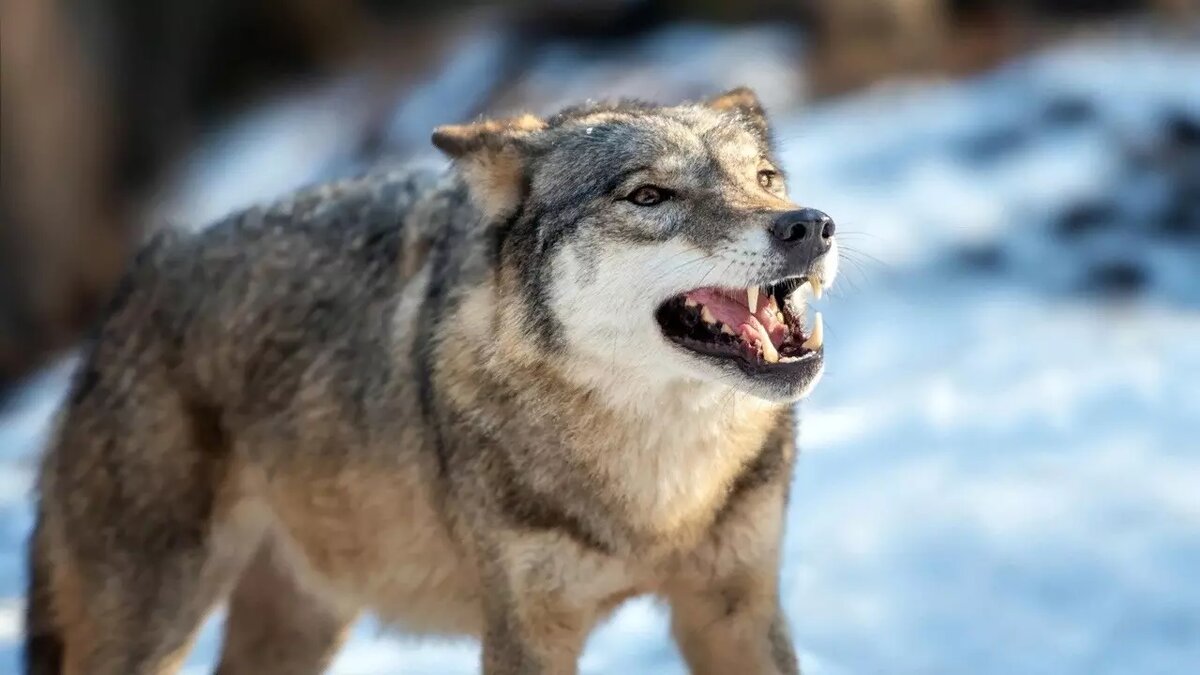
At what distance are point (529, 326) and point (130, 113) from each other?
10.1 metres

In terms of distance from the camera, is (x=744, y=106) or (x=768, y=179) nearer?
(x=768, y=179)

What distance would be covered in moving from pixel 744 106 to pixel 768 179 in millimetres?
403

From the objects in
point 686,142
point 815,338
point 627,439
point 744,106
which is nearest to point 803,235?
point 815,338

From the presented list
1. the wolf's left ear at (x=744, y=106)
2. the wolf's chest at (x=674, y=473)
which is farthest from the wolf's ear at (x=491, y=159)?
the wolf's chest at (x=674, y=473)

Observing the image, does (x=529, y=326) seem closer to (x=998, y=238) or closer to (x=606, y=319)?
(x=606, y=319)

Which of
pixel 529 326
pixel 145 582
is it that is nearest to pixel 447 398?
pixel 529 326

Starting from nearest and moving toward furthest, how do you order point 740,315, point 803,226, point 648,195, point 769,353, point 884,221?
point 803,226, point 769,353, point 740,315, point 648,195, point 884,221

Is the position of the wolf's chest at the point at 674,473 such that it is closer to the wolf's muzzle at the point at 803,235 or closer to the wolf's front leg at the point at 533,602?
the wolf's front leg at the point at 533,602

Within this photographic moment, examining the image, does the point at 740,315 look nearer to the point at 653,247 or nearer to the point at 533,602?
the point at 653,247

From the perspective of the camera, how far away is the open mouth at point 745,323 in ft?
11.3

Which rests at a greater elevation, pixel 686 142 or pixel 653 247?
pixel 686 142

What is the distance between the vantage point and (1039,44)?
12.7 m

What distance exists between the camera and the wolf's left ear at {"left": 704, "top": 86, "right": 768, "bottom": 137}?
4113 millimetres

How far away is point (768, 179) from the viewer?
390 cm
